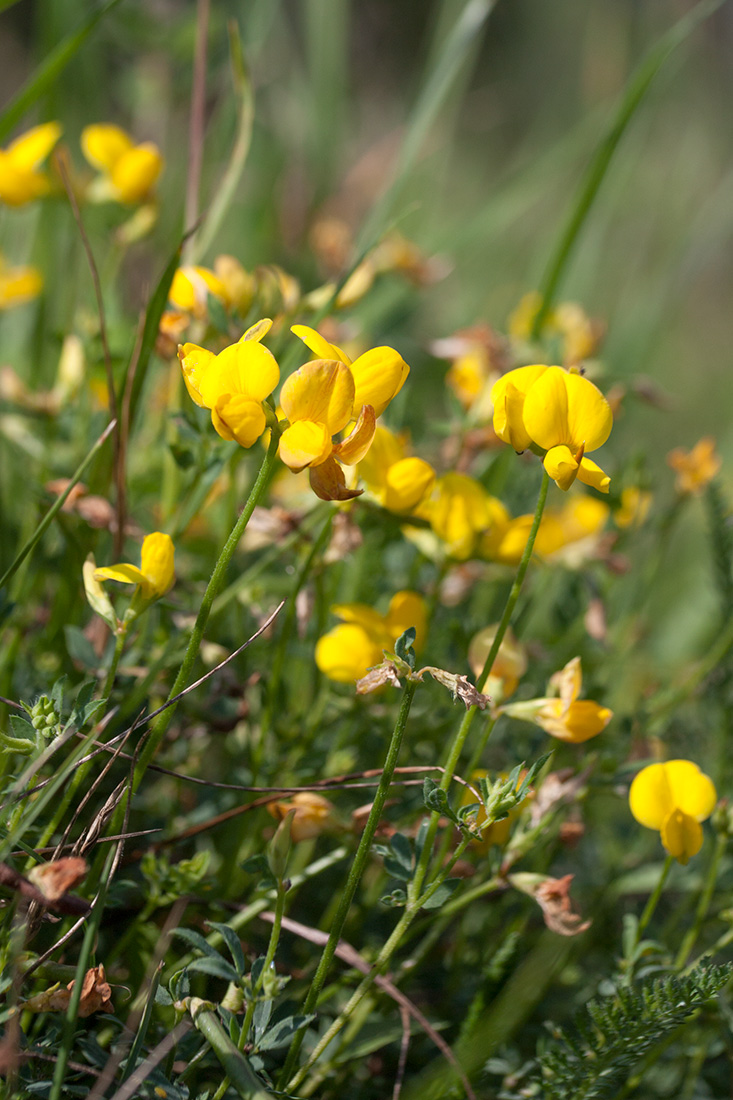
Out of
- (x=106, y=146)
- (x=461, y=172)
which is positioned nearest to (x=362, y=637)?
(x=106, y=146)

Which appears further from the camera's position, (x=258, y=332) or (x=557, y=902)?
(x=557, y=902)

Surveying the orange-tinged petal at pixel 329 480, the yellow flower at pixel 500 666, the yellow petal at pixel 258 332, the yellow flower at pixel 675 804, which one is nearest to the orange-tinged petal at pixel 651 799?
the yellow flower at pixel 675 804

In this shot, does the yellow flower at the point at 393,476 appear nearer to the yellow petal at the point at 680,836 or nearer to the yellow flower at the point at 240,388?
the yellow flower at the point at 240,388

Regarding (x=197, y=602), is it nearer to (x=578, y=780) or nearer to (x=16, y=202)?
(x=578, y=780)

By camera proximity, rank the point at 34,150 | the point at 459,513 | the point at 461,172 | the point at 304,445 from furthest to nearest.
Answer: the point at 461,172
the point at 34,150
the point at 459,513
the point at 304,445

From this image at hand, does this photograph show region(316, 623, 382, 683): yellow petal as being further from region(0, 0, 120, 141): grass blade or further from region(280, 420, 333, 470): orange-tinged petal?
region(0, 0, 120, 141): grass blade

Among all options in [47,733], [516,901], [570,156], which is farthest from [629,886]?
[570,156]

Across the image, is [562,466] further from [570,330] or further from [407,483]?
[570,330]
